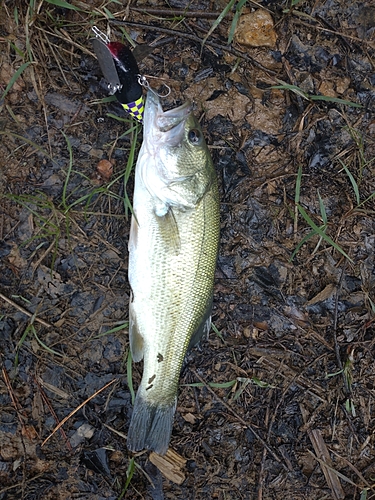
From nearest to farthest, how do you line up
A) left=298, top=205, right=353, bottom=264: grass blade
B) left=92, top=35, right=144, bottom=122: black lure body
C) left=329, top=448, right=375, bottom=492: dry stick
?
left=92, top=35, right=144, bottom=122: black lure body → left=298, top=205, right=353, bottom=264: grass blade → left=329, top=448, right=375, bottom=492: dry stick

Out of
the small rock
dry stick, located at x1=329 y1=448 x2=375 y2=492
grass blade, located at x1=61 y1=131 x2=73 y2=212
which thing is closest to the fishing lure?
grass blade, located at x1=61 y1=131 x2=73 y2=212

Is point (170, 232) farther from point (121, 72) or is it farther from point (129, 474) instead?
point (129, 474)

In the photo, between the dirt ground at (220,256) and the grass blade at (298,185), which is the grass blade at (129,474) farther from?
the grass blade at (298,185)

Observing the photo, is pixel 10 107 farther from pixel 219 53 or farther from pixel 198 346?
pixel 198 346

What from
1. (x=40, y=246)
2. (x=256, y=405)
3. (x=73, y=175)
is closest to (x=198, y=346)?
(x=256, y=405)

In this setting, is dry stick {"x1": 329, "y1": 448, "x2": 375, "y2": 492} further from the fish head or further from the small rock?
the small rock

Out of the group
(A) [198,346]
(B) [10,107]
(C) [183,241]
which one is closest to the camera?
(C) [183,241]
